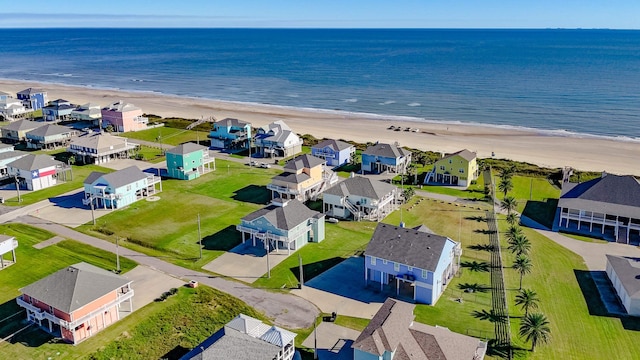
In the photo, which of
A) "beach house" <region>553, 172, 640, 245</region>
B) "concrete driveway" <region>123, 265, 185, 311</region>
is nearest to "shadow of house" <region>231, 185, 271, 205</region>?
"concrete driveway" <region>123, 265, 185, 311</region>

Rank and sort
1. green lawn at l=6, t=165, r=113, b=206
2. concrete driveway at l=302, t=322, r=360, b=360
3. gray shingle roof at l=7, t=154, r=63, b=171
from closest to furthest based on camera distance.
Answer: concrete driveway at l=302, t=322, r=360, b=360 → green lawn at l=6, t=165, r=113, b=206 → gray shingle roof at l=7, t=154, r=63, b=171

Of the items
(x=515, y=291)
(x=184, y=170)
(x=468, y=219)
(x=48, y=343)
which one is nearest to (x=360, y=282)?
(x=515, y=291)

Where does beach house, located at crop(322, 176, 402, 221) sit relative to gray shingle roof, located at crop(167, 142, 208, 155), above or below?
below

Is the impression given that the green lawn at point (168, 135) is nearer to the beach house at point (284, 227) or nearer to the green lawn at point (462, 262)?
the beach house at point (284, 227)

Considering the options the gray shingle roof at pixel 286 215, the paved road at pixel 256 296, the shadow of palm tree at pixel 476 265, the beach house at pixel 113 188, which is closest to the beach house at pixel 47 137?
the beach house at pixel 113 188

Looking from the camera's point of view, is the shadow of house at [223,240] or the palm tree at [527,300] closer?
the palm tree at [527,300]

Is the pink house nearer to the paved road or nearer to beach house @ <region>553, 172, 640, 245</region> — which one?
the paved road

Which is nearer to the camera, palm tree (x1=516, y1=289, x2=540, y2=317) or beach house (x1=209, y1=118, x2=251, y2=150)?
palm tree (x1=516, y1=289, x2=540, y2=317)

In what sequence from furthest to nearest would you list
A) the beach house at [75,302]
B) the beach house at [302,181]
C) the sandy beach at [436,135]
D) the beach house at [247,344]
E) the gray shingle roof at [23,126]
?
the gray shingle roof at [23,126]
the sandy beach at [436,135]
the beach house at [302,181]
the beach house at [75,302]
the beach house at [247,344]
